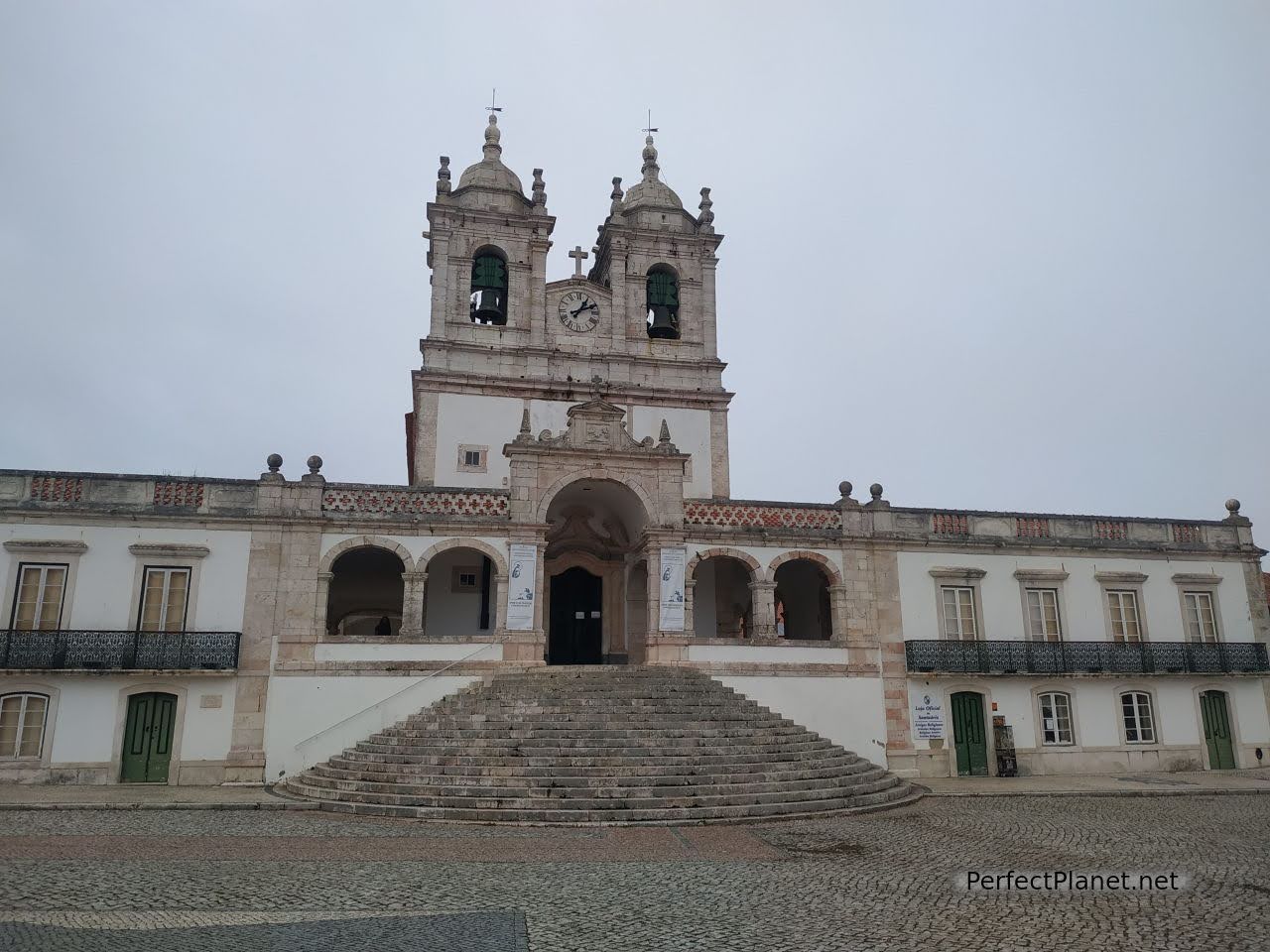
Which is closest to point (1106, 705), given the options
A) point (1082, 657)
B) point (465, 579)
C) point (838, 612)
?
point (1082, 657)

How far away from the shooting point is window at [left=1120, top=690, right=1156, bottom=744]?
19641mm

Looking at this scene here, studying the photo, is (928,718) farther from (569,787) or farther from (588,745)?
(569,787)

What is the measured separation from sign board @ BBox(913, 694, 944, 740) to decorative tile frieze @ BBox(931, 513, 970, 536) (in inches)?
148

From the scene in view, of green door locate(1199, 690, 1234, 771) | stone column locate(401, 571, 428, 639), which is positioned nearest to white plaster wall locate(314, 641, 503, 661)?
stone column locate(401, 571, 428, 639)

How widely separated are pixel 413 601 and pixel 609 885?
10.6 meters

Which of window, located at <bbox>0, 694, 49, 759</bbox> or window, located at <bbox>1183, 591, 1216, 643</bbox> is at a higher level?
window, located at <bbox>1183, 591, 1216, 643</bbox>

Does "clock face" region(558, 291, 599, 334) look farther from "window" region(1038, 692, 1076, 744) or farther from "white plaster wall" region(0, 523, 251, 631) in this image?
"window" region(1038, 692, 1076, 744)

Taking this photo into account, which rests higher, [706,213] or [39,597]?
[706,213]

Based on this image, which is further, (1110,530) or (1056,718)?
(1110,530)

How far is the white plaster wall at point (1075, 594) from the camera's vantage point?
19547 millimetres

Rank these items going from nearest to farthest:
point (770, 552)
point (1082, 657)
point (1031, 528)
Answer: point (770, 552) → point (1082, 657) → point (1031, 528)

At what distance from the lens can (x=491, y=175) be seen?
85.5ft

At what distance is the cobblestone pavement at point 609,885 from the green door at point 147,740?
3.71 meters

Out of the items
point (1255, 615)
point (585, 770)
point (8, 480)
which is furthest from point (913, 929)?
point (1255, 615)
